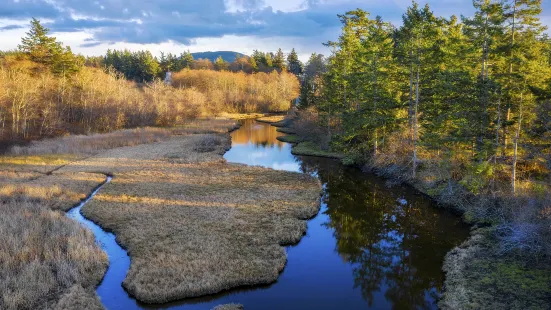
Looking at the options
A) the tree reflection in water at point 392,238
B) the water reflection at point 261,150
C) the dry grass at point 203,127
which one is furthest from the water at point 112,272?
the dry grass at point 203,127

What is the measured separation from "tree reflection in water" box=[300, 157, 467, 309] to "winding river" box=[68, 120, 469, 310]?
0.04m

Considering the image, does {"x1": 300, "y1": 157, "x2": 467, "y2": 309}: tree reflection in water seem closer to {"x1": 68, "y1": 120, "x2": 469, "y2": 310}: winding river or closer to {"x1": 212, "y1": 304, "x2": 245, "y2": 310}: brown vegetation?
{"x1": 68, "y1": 120, "x2": 469, "y2": 310}: winding river

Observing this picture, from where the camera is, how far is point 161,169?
3506 cm

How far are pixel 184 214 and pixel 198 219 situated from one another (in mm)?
1336

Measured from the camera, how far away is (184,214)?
22.4m

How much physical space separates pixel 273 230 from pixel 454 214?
1277cm

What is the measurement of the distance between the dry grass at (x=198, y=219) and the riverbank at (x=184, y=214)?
0.05m

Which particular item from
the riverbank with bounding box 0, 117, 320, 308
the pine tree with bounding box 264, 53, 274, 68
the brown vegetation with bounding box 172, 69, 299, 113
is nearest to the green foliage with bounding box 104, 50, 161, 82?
the brown vegetation with bounding box 172, 69, 299, 113

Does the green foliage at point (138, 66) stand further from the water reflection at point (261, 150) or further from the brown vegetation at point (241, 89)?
the water reflection at point (261, 150)

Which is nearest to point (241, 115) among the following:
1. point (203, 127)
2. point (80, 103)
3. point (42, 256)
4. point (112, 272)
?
point (203, 127)

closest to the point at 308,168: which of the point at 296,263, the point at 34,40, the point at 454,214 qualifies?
the point at 454,214

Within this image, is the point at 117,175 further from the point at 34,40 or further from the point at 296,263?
the point at 34,40

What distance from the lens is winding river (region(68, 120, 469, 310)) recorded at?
14.5 m

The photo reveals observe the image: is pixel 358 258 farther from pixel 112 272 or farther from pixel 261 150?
pixel 261 150
